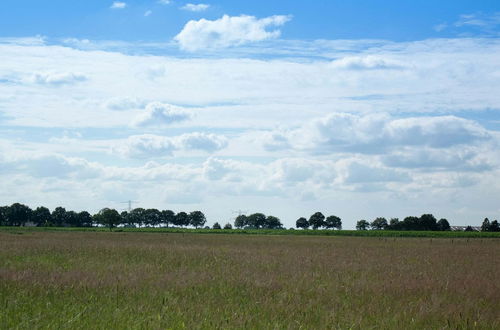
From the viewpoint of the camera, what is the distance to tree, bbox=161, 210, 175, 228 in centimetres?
19450

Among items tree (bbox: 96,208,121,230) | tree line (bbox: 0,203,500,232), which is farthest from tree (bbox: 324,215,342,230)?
tree (bbox: 96,208,121,230)

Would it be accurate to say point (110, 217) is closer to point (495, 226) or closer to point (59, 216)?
point (59, 216)

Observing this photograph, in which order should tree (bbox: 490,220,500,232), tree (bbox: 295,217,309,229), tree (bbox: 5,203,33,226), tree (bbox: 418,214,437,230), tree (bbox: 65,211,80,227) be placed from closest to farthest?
1. tree (bbox: 490,220,500,232)
2. tree (bbox: 418,214,437,230)
3. tree (bbox: 5,203,33,226)
4. tree (bbox: 65,211,80,227)
5. tree (bbox: 295,217,309,229)

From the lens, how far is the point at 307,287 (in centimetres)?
1467

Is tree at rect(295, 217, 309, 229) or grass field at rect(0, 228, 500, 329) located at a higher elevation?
tree at rect(295, 217, 309, 229)

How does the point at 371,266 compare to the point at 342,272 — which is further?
the point at 371,266

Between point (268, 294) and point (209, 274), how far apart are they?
420cm

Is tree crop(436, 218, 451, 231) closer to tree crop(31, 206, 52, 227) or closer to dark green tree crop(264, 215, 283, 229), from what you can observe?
dark green tree crop(264, 215, 283, 229)

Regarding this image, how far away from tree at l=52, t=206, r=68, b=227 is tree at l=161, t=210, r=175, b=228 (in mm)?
31383

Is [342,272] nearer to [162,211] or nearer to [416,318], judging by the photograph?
[416,318]

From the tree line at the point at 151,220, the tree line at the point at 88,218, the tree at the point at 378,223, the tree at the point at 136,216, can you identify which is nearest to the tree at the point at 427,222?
the tree line at the point at 151,220

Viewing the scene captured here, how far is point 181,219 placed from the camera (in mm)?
196250

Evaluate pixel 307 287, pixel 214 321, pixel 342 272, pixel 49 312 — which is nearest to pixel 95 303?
pixel 49 312

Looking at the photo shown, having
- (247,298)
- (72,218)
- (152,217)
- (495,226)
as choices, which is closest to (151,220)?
(152,217)
